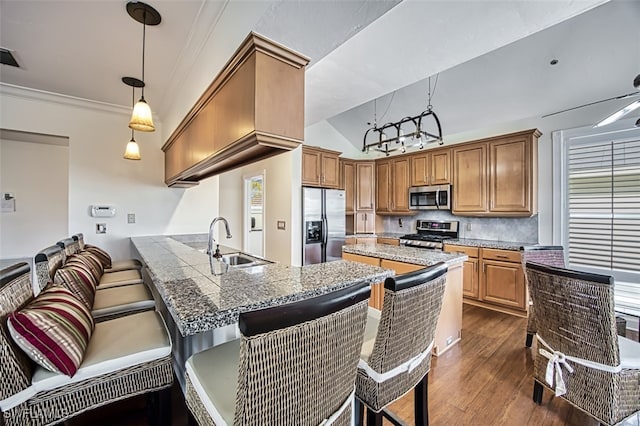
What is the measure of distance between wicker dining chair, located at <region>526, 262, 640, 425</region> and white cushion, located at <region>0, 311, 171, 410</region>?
2.15 m

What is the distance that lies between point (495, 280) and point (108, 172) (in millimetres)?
5420

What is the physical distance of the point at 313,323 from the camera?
667 millimetres

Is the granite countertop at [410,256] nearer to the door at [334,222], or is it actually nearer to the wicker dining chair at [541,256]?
the wicker dining chair at [541,256]

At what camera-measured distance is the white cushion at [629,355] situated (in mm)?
1466

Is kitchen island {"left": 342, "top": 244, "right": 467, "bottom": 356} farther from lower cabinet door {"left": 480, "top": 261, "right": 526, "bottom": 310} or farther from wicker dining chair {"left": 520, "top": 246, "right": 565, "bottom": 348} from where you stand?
lower cabinet door {"left": 480, "top": 261, "right": 526, "bottom": 310}

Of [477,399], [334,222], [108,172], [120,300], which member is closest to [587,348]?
[477,399]

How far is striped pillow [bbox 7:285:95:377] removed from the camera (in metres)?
0.96

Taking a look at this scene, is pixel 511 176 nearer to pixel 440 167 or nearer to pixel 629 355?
pixel 440 167

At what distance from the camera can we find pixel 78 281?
1640 millimetres

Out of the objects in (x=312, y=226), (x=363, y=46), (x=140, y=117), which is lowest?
(x=312, y=226)

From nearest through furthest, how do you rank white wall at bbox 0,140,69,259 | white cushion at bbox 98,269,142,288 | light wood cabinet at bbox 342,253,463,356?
white cushion at bbox 98,269,142,288, light wood cabinet at bbox 342,253,463,356, white wall at bbox 0,140,69,259

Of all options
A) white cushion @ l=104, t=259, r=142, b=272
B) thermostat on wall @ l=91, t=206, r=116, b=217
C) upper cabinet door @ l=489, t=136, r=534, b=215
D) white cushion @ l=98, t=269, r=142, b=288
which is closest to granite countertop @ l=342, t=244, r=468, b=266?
upper cabinet door @ l=489, t=136, r=534, b=215

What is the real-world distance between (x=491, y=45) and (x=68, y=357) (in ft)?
9.52

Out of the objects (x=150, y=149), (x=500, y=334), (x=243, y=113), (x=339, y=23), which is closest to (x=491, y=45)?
(x=339, y=23)
